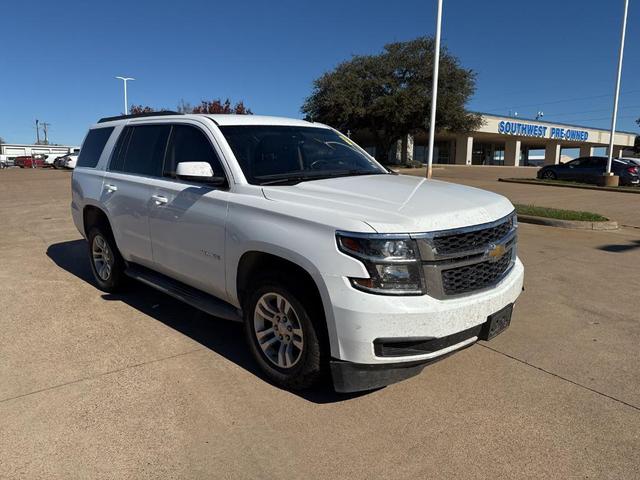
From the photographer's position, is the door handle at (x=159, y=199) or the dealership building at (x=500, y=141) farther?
the dealership building at (x=500, y=141)

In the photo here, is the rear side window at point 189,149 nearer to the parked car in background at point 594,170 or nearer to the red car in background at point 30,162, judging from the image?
the parked car in background at point 594,170

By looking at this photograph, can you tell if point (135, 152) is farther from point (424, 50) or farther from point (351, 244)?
point (424, 50)

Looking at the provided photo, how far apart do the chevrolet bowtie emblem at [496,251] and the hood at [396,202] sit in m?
0.18

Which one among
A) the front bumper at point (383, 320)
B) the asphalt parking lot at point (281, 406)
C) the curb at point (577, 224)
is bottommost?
the asphalt parking lot at point (281, 406)

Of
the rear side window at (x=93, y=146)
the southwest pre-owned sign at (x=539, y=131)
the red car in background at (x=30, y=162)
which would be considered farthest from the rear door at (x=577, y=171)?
the red car in background at (x=30, y=162)

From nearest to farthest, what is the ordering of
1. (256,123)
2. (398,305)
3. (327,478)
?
(327,478) < (398,305) < (256,123)

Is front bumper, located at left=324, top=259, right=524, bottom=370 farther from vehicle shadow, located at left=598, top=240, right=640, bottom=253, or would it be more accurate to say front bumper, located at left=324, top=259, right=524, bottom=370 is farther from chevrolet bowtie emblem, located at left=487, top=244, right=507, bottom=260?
vehicle shadow, located at left=598, top=240, right=640, bottom=253

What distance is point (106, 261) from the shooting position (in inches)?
217

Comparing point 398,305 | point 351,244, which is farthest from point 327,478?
point 351,244

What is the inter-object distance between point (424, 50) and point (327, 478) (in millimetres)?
40095

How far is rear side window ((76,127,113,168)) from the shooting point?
227 inches

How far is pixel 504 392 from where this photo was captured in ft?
11.3

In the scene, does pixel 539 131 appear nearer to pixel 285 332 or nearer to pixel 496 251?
pixel 496 251

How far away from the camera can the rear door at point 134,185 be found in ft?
15.3
